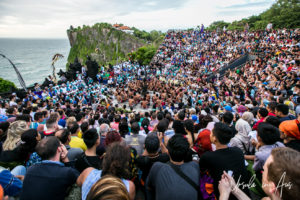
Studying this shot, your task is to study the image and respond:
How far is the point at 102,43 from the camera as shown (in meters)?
59.5

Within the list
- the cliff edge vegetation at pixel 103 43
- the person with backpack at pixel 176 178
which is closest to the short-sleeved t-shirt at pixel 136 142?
the person with backpack at pixel 176 178

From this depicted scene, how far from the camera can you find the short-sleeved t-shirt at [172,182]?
5.78ft

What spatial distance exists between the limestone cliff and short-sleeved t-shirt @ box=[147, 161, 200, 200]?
5629 centimetres

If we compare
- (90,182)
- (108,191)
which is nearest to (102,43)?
(90,182)

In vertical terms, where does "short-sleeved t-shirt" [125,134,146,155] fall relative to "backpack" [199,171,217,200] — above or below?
below

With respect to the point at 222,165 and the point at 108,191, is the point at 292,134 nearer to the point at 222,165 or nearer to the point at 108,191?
the point at 222,165

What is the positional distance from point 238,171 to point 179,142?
0.89m

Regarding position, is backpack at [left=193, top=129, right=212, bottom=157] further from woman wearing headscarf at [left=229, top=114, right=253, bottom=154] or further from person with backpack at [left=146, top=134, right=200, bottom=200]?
person with backpack at [left=146, top=134, right=200, bottom=200]

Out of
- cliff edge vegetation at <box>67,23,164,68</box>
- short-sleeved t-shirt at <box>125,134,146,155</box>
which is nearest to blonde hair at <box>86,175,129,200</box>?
short-sleeved t-shirt at <box>125,134,146,155</box>

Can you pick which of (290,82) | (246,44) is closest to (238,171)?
(290,82)

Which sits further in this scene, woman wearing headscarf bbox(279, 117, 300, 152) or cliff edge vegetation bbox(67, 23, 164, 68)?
cliff edge vegetation bbox(67, 23, 164, 68)

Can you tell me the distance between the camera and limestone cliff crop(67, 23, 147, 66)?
56.7 metres

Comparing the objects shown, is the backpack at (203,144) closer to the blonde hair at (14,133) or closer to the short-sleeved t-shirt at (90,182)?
the short-sleeved t-shirt at (90,182)

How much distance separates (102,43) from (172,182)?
212 feet
